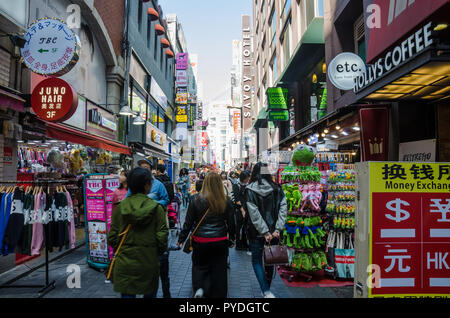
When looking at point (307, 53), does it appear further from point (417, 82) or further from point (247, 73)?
point (247, 73)

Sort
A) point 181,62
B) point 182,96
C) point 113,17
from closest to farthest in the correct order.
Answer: point 113,17, point 181,62, point 182,96

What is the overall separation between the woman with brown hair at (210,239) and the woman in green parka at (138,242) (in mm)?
713

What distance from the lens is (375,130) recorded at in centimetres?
770

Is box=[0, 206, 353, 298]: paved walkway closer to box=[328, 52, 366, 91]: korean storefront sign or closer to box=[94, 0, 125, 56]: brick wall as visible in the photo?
box=[328, 52, 366, 91]: korean storefront sign

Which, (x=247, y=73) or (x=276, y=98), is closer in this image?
(x=276, y=98)

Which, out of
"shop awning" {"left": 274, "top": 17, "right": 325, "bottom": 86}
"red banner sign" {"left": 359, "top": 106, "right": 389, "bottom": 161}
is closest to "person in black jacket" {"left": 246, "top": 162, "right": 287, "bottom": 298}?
"red banner sign" {"left": 359, "top": 106, "right": 389, "bottom": 161}

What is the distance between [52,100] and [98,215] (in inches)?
119

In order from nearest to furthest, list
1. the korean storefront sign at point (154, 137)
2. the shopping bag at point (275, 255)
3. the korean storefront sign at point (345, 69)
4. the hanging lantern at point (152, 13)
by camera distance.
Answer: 1. the shopping bag at point (275, 255)
2. the korean storefront sign at point (345, 69)
3. the hanging lantern at point (152, 13)
4. the korean storefront sign at point (154, 137)

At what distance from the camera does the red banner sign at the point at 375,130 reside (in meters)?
7.70

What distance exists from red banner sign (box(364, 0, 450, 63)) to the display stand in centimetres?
683

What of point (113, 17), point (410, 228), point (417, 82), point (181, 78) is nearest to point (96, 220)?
point (410, 228)

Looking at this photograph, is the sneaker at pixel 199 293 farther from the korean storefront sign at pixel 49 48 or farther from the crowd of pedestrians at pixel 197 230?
the korean storefront sign at pixel 49 48

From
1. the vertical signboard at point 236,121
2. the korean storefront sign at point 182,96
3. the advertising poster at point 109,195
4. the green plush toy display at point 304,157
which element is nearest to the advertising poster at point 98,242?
the advertising poster at point 109,195
